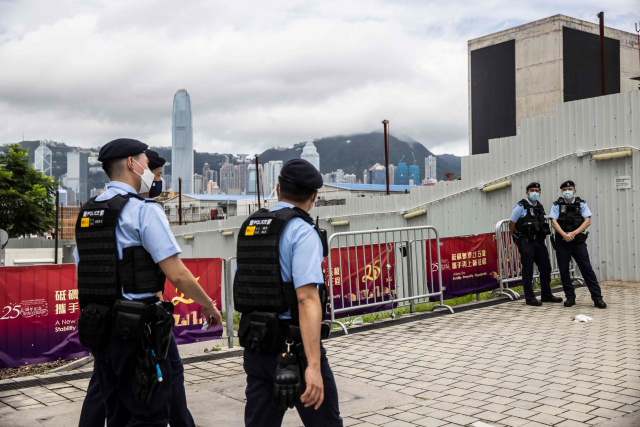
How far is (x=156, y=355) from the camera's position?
2.82 metres

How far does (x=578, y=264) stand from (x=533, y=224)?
97 centimetres

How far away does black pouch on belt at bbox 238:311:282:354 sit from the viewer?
262cm

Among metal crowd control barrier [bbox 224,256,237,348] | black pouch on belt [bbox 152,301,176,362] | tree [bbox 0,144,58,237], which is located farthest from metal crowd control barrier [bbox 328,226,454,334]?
tree [bbox 0,144,58,237]

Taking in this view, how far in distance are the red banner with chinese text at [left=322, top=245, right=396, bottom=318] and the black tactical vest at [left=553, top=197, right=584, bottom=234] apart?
112 inches

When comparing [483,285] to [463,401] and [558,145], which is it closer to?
[558,145]

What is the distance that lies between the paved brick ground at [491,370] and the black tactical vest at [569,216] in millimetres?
1395

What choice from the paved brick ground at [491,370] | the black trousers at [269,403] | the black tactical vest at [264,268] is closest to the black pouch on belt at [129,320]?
the black tactical vest at [264,268]

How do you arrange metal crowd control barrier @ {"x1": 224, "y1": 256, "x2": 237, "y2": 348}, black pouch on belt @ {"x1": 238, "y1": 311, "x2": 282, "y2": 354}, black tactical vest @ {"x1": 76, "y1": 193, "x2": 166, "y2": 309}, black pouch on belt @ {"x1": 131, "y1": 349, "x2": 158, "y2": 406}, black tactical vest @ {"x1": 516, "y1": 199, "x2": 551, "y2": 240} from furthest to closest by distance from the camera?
black tactical vest @ {"x1": 516, "y1": 199, "x2": 551, "y2": 240}, metal crowd control barrier @ {"x1": 224, "y1": 256, "x2": 237, "y2": 348}, black tactical vest @ {"x1": 76, "y1": 193, "x2": 166, "y2": 309}, black pouch on belt @ {"x1": 131, "y1": 349, "x2": 158, "y2": 406}, black pouch on belt @ {"x1": 238, "y1": 311, "x2": 282, "y2": 354}

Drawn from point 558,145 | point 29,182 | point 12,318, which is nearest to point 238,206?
point 29,182

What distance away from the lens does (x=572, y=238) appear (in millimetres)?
8906

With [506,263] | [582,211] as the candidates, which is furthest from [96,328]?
[506,263]

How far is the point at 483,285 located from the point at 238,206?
72.9 m

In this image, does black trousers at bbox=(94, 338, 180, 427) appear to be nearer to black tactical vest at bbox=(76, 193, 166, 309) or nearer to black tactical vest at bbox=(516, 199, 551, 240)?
black tactical vest at bbox=(76, 193, 166, 309)

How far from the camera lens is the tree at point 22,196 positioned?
34312 mm
